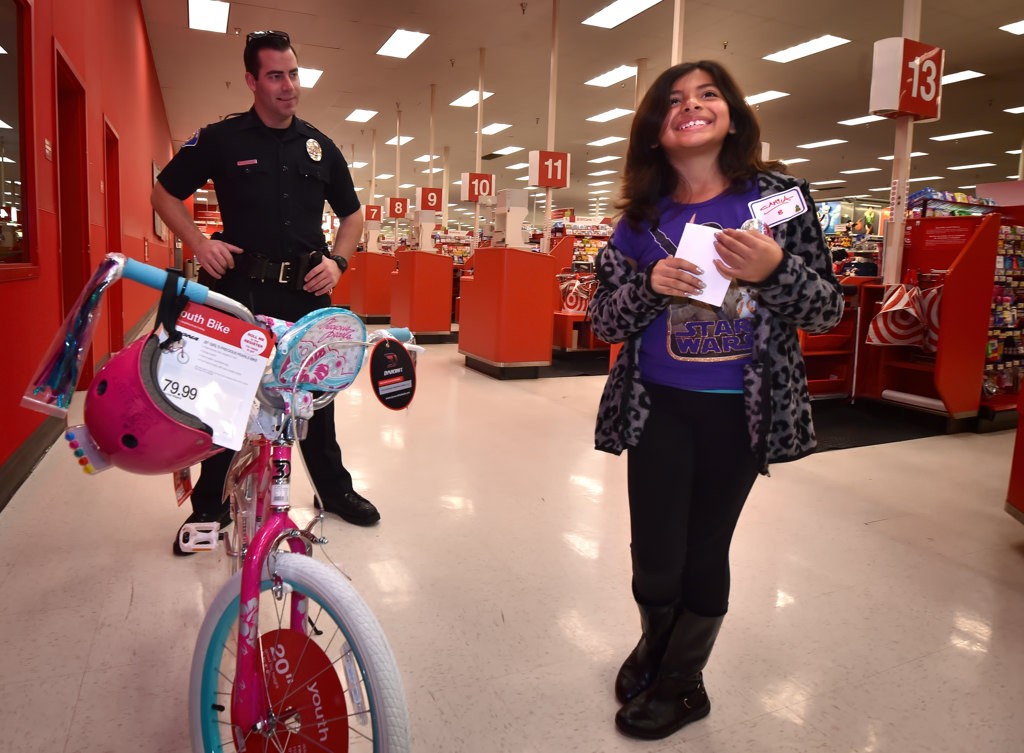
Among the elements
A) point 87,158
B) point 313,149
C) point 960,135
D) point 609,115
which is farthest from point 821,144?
point 313,149

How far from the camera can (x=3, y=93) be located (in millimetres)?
2779

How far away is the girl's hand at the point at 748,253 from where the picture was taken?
3.73ft

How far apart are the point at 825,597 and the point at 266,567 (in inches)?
69.7

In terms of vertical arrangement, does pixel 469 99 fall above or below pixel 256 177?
above

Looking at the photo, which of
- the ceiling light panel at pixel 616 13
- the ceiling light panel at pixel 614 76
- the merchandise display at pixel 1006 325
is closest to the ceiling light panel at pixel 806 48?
the ceiling light panel at pixel 614 76

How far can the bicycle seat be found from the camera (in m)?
0.97

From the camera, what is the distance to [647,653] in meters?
1.56

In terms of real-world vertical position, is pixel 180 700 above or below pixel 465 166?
below

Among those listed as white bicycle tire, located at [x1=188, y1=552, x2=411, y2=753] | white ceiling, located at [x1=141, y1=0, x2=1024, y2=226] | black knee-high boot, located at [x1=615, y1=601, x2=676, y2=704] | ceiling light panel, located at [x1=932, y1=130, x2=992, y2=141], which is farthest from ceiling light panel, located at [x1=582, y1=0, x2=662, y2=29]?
ceiling light panel, located at [x1=932, y1=130, x2=992, y2=141]

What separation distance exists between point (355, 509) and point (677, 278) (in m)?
1.72

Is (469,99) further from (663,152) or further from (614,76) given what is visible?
(663,152)

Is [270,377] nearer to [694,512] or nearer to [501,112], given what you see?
[694,512]

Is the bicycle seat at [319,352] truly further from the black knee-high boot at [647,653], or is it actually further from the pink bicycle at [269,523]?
the black knee-high boot at [647,653]

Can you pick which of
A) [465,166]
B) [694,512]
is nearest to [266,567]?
[694,512]
